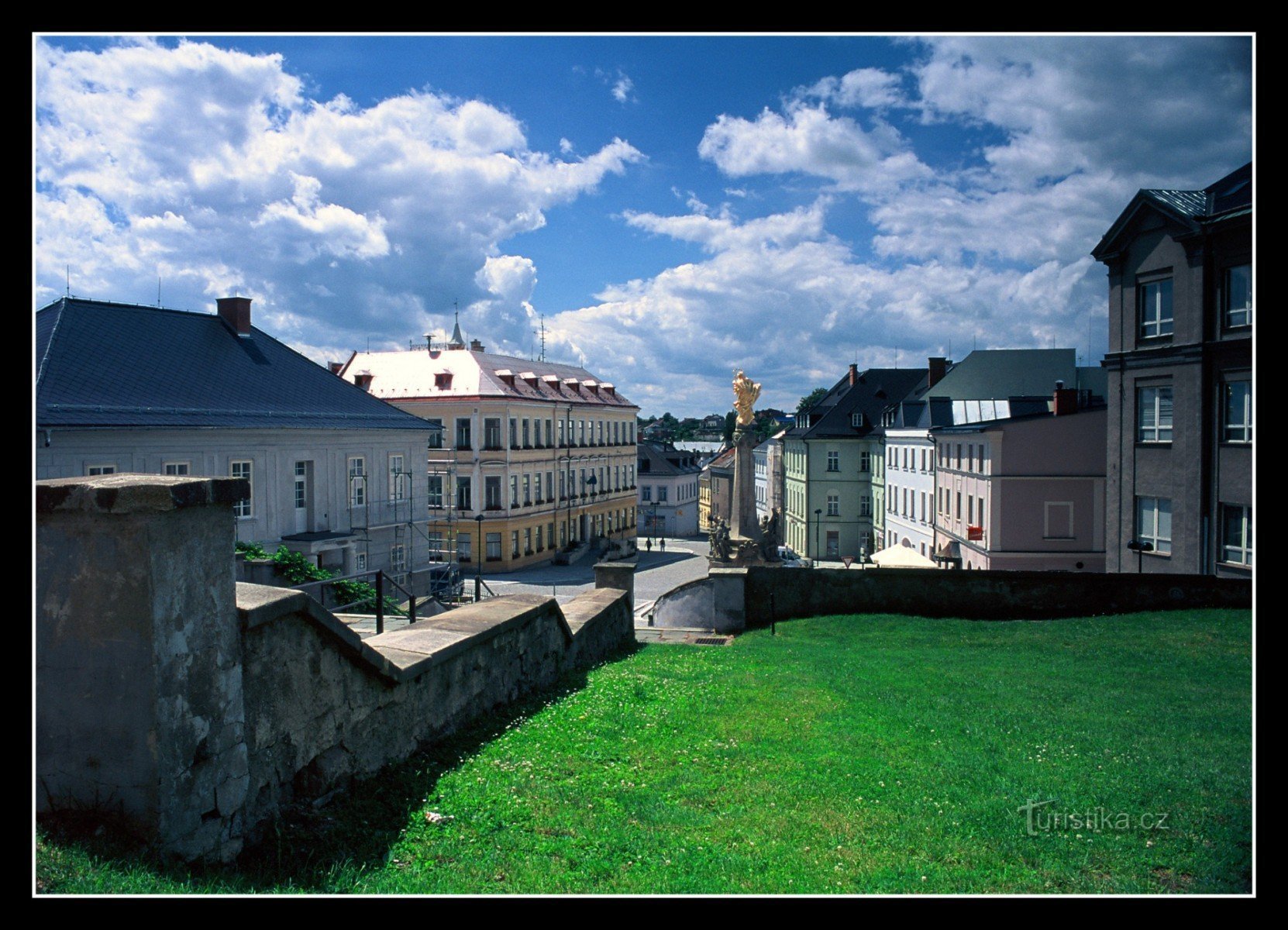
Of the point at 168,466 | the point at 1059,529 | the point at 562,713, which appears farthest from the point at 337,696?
the point at 1059,529

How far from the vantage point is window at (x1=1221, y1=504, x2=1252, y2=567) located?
18.1 m

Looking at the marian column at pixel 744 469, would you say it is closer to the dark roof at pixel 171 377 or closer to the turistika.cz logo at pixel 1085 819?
the dark roof at pixel 171 377

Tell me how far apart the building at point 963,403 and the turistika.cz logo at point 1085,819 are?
34573mm

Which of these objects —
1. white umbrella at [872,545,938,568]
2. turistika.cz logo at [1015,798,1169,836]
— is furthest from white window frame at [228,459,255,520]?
turistika.cz logo at [1015,798,1169,836]

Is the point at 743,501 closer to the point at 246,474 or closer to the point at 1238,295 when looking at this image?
the point at 1238,295

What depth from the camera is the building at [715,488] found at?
8031cm

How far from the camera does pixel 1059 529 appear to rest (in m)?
31.7

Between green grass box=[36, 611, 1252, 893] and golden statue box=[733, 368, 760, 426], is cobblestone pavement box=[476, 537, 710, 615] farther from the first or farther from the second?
green grass box=[36, 611, 1252, 893]

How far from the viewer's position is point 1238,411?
18.3 metres

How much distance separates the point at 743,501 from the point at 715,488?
53711 mm

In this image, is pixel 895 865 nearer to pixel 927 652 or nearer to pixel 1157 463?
pixel 927 652

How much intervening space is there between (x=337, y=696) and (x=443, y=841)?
1226mm

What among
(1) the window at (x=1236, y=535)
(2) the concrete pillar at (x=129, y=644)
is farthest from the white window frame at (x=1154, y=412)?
(2) the concrete pillar at (x=129, y=644)

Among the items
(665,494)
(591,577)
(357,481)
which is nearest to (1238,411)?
(357,481)
